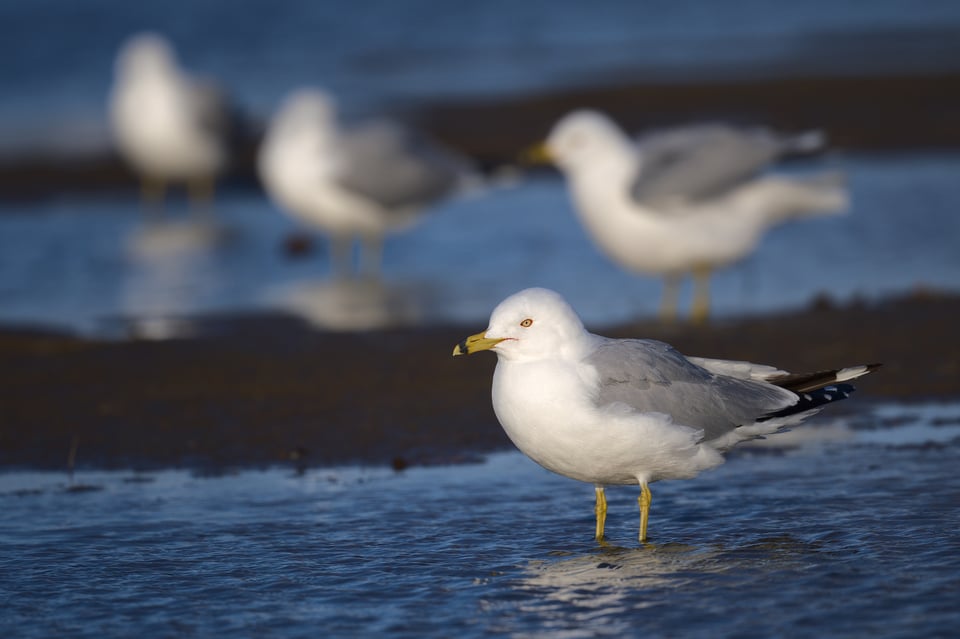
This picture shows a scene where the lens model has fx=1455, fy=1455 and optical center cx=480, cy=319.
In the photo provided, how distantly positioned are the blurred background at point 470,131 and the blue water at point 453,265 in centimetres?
4

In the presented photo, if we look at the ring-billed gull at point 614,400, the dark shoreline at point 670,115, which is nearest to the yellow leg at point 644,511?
the ring-billed gull at point 614,400

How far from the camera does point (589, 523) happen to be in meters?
6.31

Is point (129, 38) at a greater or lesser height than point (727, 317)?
greater

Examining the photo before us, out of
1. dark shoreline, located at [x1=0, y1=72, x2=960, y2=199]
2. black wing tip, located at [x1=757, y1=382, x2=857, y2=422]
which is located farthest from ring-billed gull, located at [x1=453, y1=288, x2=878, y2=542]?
dark shoreline, located at [x1=0, y1=72, x2=960, y2=199]

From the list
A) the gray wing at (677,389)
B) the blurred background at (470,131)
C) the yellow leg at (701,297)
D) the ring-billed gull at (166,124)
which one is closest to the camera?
the gray wing at (677,389)

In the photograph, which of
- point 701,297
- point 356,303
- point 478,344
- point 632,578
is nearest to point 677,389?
point 478,344

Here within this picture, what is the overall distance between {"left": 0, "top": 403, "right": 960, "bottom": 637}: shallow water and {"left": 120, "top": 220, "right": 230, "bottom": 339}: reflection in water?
381 cm

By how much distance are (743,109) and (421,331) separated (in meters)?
12.7

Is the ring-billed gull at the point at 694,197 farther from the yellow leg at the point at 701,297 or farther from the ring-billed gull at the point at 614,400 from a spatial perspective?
the ring-billed gull at the point at 614,400

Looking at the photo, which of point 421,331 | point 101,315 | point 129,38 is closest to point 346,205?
point 101,315

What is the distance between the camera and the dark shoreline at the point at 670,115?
1897cm

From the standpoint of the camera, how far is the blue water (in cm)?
1125

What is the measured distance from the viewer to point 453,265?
13.1 meters

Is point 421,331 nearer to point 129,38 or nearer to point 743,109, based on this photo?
point 743,109
